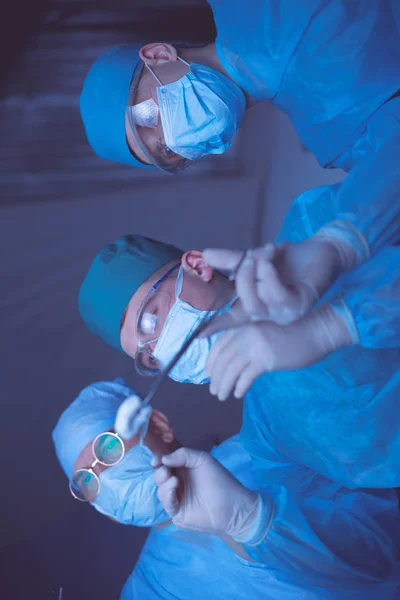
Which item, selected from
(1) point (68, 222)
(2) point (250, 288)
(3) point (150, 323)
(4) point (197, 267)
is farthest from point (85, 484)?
(2) point (250, 288)

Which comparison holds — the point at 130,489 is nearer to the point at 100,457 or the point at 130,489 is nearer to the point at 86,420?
the point at 100,457

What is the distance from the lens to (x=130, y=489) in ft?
4.55

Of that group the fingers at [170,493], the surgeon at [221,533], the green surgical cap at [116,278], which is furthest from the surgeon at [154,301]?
the fingers at [170,493]

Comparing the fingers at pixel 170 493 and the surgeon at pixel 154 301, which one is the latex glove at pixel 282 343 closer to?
the surgeon at pixel 154 301

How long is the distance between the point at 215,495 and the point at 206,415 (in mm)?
1222

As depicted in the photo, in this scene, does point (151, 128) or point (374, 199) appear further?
point (151, 128)

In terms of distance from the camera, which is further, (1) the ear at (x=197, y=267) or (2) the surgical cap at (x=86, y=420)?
(2) the surgical cap at (x=86, y=420)

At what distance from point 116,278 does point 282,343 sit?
0.64 m

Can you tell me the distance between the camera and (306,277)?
829 mm

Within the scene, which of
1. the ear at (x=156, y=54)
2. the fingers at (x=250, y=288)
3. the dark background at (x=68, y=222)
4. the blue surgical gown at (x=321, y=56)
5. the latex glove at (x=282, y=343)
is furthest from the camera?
the dark background at (x=68, y=222)

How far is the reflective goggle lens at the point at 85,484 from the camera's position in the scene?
1.42m

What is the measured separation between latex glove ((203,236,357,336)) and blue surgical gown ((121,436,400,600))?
2.00 feet

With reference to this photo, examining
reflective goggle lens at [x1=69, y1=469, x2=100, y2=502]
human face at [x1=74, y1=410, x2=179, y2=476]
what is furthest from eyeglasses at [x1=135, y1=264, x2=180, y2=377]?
reflective goggle lens at [x1=69, y1=469, x2=100, y2=502]

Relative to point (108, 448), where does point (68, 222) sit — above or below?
above
